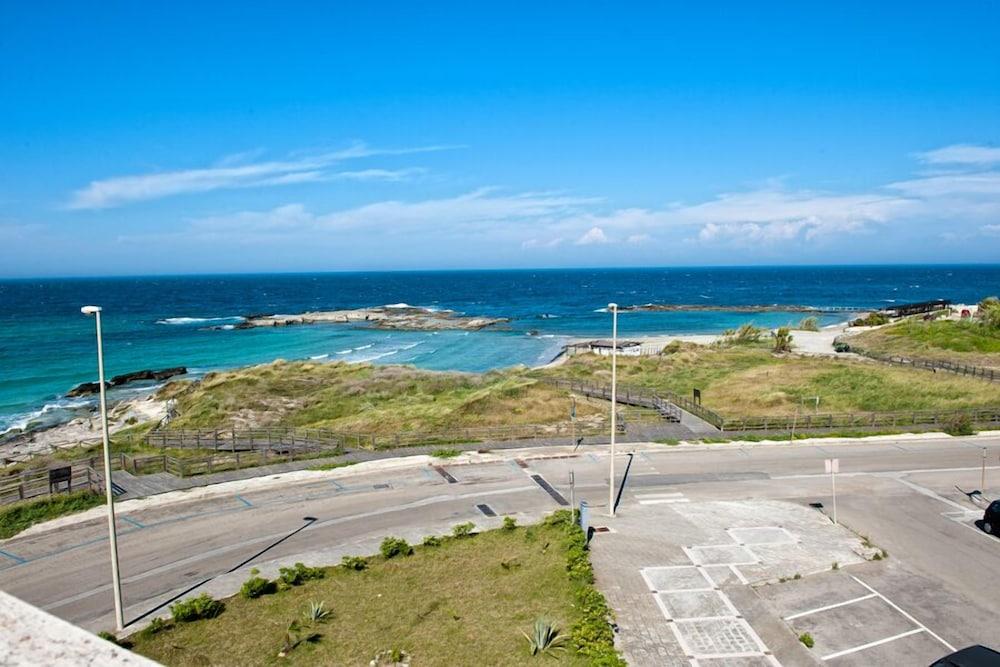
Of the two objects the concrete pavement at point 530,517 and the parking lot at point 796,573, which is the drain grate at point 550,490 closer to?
the concrete pavement at point 530,517

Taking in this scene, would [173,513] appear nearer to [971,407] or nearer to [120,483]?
[120,483]

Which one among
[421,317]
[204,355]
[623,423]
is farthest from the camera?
[421,317]

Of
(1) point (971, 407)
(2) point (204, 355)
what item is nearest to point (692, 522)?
(1) point (971, 407)

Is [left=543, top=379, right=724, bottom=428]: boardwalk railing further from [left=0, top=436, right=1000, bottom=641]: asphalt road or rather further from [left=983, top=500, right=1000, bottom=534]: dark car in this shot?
[left=983, top=500, right=1000, bottom=534]: dark car

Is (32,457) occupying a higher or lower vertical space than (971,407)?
lower

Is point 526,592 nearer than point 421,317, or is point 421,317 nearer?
point 526,592

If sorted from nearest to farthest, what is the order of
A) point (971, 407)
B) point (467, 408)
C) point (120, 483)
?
point (120, 483) → point (971, 407) → point (467, 408)
